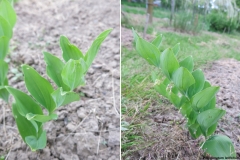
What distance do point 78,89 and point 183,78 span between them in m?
0.53

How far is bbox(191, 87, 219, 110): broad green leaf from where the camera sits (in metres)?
0.43

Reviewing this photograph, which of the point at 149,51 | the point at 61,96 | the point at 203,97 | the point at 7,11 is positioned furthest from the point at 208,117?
the point at 7,11

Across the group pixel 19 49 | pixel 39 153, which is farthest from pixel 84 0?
pixel 39 153

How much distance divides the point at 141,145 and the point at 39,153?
322 mm

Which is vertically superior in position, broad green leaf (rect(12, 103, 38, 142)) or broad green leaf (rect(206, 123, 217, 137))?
broad green leaf (rect(206, 123, 217, 137))

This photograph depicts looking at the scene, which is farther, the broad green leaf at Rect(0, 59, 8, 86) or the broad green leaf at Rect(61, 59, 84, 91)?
the broad green leaf at Rect(0, 59, 8, 86)

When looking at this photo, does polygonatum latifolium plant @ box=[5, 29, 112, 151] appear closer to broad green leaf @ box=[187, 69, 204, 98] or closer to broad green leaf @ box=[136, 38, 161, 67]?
broad green leaf @ box=[136, 38, 161, 67]

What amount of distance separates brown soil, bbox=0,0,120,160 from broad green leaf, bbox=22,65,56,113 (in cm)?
18

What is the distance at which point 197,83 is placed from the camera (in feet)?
1.59

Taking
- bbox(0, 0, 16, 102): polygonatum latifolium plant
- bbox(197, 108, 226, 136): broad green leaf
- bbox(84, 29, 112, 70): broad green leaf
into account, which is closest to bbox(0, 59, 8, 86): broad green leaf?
bbox(0, 0, 16, 102): polygonatum latifolium plant

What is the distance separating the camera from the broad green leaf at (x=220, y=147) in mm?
423

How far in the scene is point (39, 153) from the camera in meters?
0.71

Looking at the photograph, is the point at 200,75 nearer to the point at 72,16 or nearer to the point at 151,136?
the point at 151,136

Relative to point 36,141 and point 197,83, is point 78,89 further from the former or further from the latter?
point 197,83
